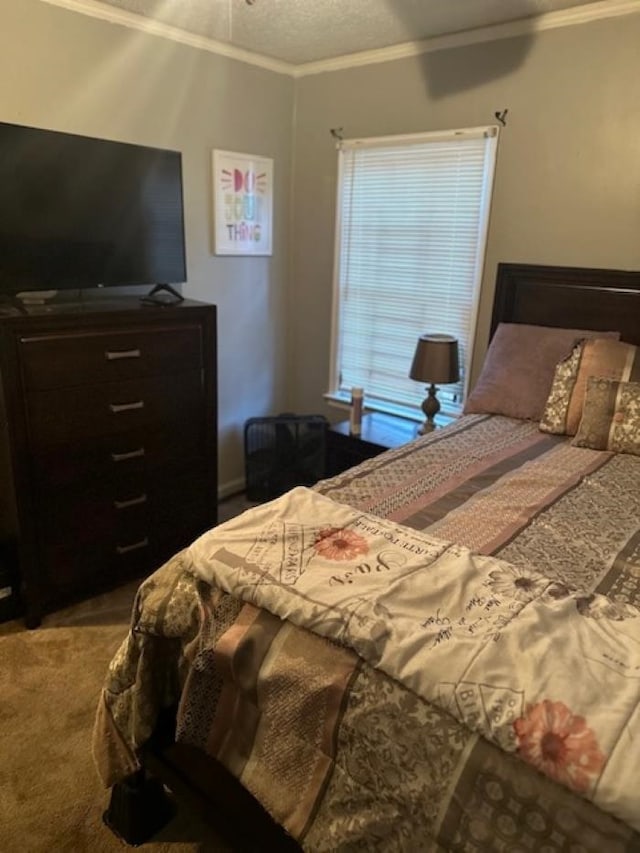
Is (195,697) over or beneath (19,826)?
over

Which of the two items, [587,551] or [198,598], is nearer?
[198,598]

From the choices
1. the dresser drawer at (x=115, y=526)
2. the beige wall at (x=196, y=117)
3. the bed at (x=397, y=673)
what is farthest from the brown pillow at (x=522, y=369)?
the beige wall at (x=196, y=117)

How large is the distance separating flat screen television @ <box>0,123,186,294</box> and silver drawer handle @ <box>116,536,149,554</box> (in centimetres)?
109

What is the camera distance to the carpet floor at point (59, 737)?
1.56m

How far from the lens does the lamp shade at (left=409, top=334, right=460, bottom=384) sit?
2.73m

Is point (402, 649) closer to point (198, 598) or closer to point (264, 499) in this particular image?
point (198, 598)

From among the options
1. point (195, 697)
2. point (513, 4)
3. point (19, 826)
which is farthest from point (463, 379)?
point (19, 826)

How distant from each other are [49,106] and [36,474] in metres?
1.49

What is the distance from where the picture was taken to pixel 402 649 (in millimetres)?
1003

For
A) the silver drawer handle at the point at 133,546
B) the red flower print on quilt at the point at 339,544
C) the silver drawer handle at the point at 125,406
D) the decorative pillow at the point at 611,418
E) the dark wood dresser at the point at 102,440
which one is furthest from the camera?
the silver drawer handle at the point at 133,546

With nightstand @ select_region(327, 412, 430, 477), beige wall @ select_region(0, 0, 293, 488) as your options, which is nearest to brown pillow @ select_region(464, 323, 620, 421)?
nightstand @ select_region(327, 412, 430, 477)

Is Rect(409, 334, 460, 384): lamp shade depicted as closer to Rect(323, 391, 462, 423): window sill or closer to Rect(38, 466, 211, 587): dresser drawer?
Rect(323, 391, 462, 423): window sill

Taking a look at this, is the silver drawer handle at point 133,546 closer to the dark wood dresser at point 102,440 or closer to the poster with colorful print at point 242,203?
the dark wood dresser at point 102,440

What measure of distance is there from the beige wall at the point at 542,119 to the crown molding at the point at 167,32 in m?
0.28
